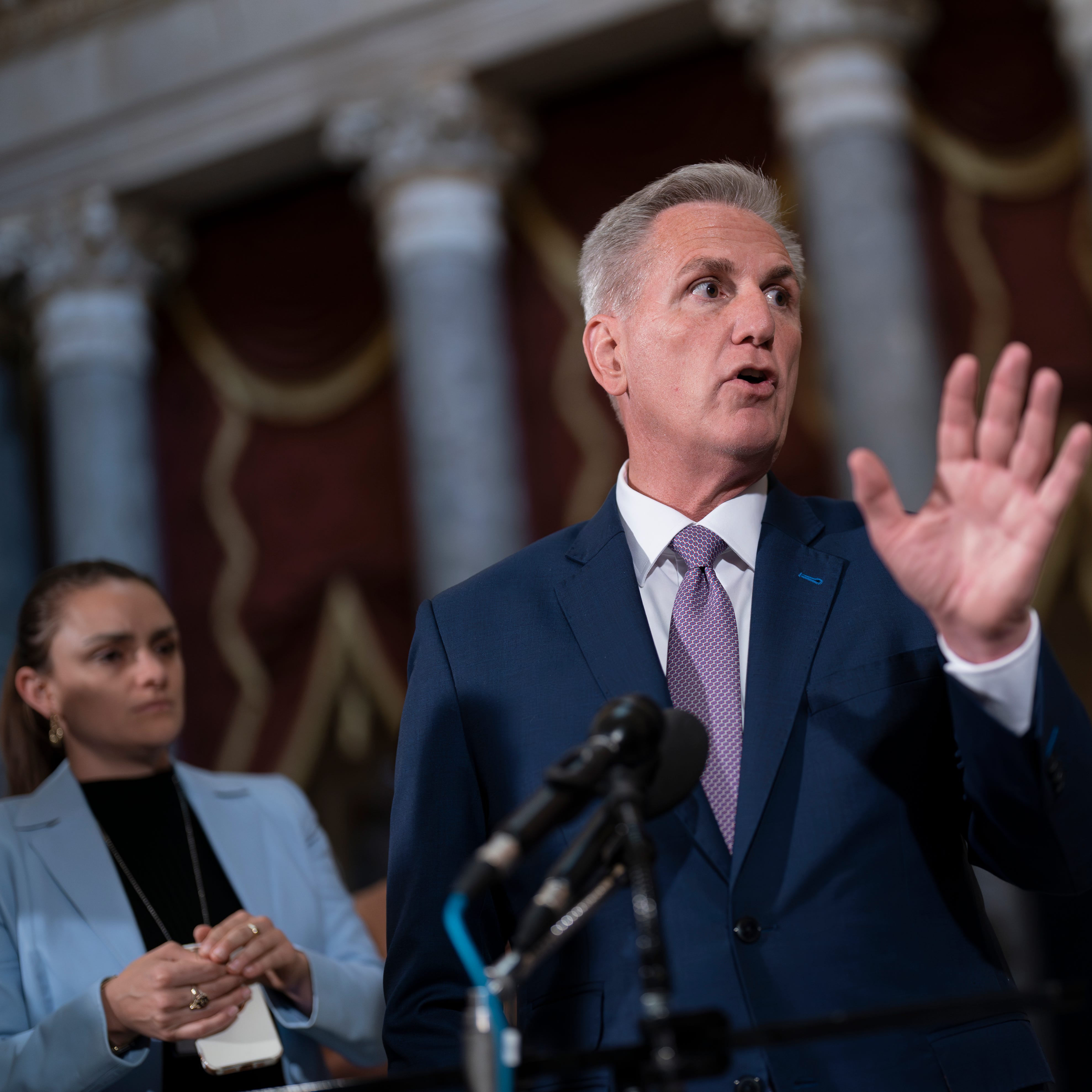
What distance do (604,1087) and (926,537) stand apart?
723 mm

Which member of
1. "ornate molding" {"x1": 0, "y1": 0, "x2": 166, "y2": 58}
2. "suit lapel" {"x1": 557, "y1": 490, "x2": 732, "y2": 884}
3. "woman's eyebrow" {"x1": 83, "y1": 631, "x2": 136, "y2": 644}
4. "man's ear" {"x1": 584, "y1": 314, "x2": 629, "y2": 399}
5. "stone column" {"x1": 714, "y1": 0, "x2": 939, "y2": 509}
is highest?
"ornate molding" {"x1": 0, "y1": 0, "x2": 166, "y2": 58}

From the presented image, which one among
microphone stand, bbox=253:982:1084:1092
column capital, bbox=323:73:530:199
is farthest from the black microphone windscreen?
column capital, bbox=323:73:530:199

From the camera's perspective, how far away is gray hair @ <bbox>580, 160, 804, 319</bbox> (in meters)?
2.03

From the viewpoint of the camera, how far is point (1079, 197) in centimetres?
675

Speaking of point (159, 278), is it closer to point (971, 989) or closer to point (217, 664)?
point (217, 664)

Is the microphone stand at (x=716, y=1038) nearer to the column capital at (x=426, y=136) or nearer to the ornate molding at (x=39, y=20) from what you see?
the column capital at (x=426, y=136)

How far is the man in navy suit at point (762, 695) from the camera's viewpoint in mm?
1536

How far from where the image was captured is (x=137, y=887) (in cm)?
266

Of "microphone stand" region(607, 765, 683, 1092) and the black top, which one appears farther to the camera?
the black top

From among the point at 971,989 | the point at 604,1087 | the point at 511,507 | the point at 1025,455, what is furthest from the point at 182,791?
the point at 511,507

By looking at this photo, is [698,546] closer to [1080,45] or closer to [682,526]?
[682,526]

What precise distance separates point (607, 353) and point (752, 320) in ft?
0.97

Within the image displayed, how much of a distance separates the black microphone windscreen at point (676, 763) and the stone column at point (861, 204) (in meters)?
4.81

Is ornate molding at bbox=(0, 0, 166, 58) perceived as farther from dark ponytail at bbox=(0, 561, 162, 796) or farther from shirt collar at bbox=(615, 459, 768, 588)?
shirt collar at bbox=(615, 459, 768, 588)
